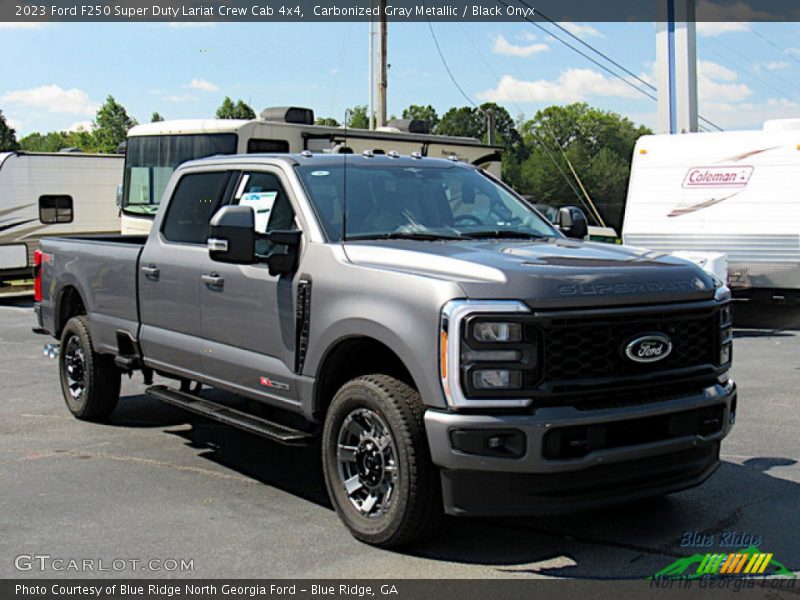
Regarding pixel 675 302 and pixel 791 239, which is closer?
pixel 675 302

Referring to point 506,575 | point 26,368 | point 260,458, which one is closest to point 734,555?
point 506,575

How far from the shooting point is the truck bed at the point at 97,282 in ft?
24.7

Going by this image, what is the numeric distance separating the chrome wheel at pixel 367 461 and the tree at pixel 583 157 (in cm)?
4319

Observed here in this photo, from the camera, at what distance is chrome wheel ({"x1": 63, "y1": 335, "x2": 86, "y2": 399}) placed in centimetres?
835

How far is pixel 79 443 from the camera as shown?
25.1 ft

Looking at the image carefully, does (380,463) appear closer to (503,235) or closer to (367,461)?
(367,461)

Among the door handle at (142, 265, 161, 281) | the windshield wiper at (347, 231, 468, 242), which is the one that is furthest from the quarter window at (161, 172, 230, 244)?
the windshield wiper at (347, 231, 468, 242)

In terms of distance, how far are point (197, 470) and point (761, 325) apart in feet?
37.1

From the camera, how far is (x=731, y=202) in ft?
50.8

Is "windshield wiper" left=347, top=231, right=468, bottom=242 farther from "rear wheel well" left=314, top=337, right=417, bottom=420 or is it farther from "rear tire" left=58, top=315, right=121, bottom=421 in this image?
"rear tire" left=58, top=315, right=121, bottom=421

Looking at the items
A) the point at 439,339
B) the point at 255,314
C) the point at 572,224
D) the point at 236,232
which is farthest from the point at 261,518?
the point at 572,224

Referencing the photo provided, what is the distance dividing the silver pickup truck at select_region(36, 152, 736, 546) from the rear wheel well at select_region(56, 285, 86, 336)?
2.02m

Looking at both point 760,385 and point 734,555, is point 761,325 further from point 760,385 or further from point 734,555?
point 734,555

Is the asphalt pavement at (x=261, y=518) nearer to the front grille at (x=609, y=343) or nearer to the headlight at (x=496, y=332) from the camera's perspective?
the front grille at (x=609, y=343)
